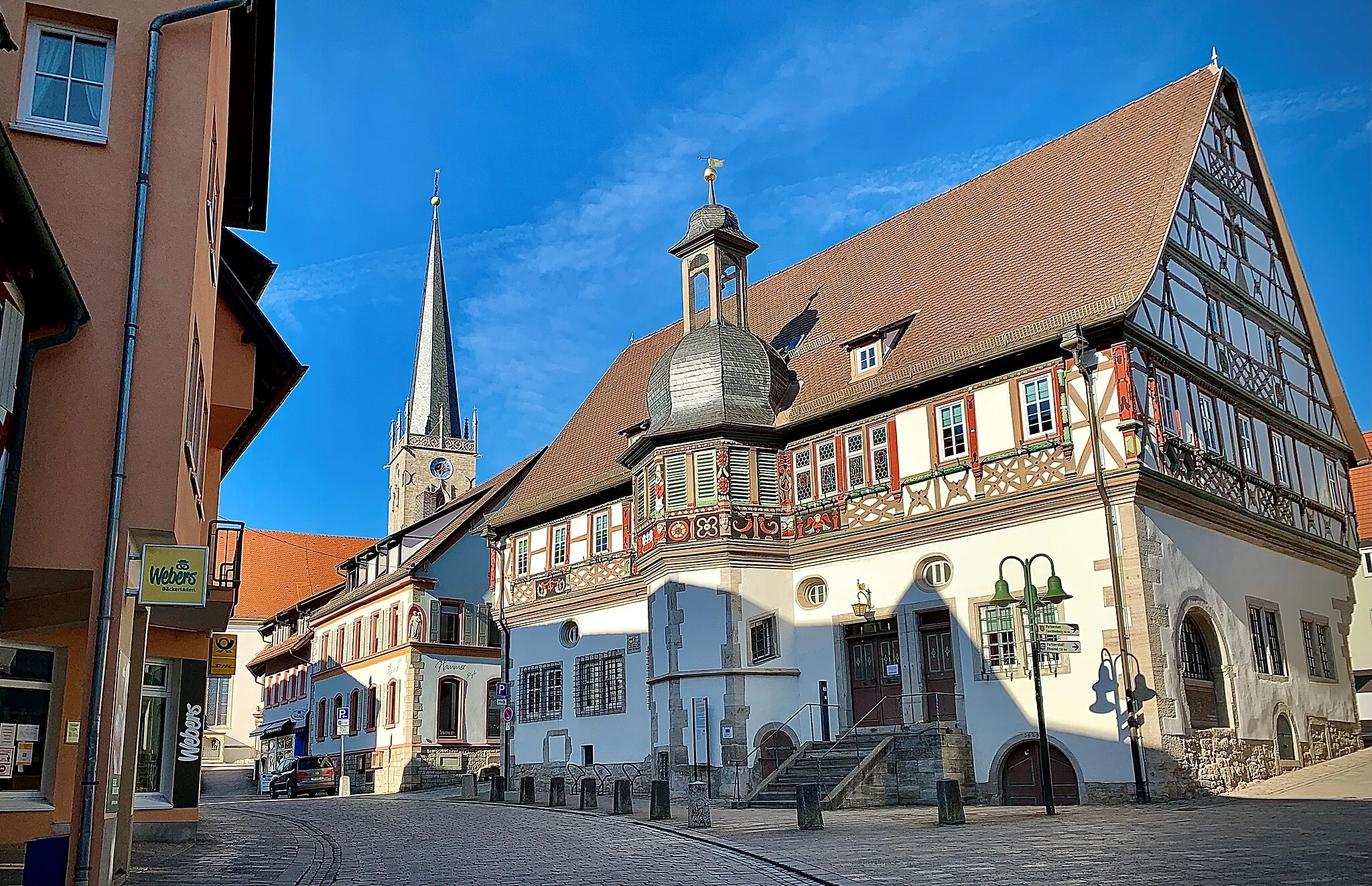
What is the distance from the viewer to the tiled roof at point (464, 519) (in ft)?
143

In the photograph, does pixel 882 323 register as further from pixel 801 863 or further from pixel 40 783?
pixel 40 783

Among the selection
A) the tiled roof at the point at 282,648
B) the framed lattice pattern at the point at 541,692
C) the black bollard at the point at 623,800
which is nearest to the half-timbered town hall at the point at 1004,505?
the framed lattice pattern at the point at 541,692

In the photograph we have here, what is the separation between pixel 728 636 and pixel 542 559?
10453 millimetres

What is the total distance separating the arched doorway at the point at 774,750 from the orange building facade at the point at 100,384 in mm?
14897

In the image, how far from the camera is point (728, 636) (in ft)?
88.5

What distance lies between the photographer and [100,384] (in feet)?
36.5

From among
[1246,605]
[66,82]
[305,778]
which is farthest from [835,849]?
[305,778]

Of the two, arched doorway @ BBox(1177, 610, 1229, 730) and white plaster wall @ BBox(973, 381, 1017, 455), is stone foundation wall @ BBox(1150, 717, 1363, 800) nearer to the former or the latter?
arched doorway @ BBox(1177, 610, 1229, 730)

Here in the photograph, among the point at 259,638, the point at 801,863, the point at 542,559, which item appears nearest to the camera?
the point at 801,863

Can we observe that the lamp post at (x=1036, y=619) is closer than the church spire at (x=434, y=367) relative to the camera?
Yes

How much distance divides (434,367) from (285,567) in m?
14.7

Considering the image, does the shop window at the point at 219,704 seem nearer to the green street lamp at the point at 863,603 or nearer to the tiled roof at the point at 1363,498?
the green street lamp at the point at 863,603

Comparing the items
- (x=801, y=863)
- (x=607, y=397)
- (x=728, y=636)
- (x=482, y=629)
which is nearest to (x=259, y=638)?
(x=482, y=629)

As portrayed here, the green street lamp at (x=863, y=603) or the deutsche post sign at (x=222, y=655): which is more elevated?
the green street lamp at (x=863, y=603)
